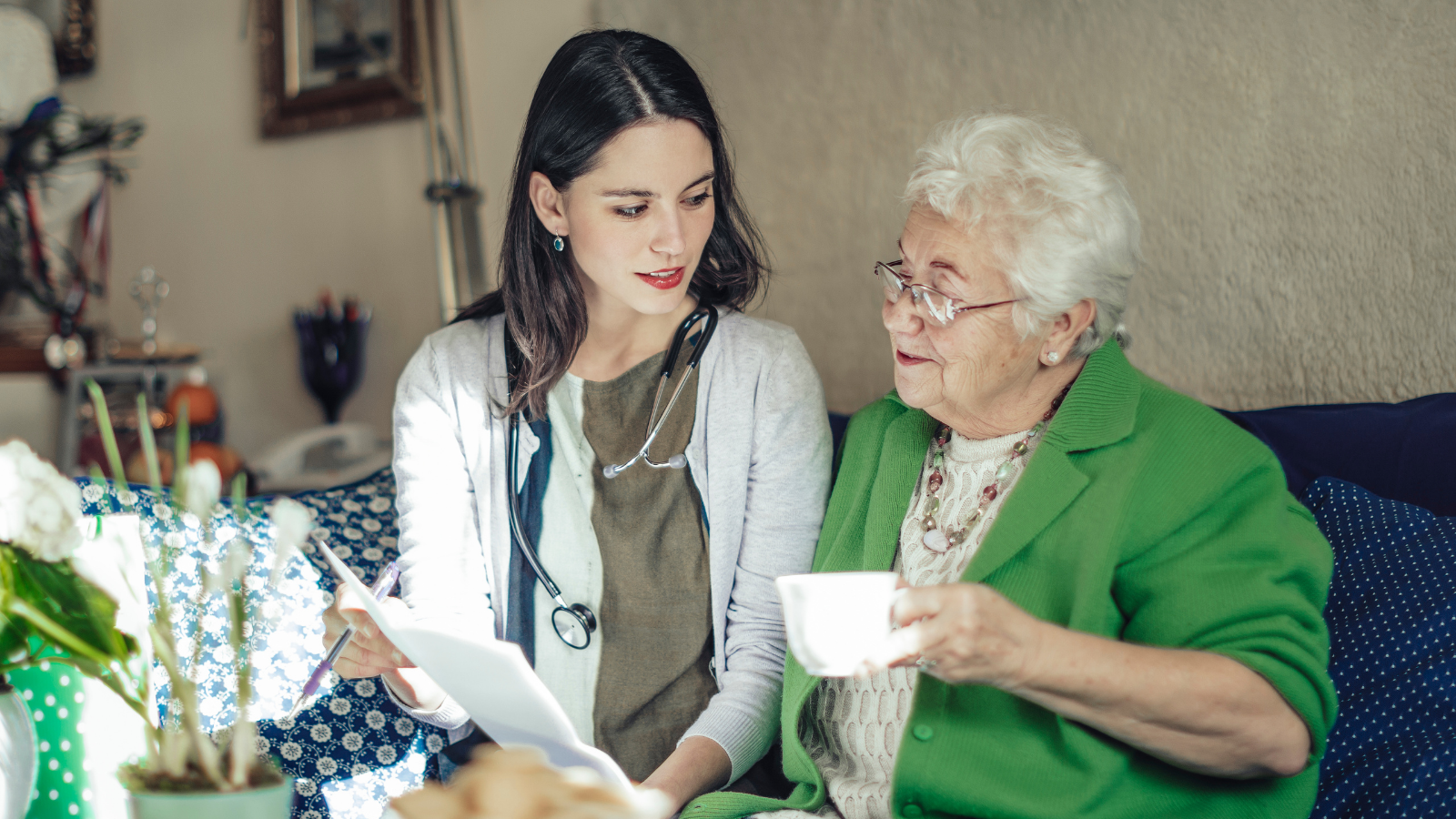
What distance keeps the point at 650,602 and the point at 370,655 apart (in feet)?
1.17

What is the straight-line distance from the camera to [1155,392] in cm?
115

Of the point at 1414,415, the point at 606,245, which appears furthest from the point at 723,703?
the point at 1414,415

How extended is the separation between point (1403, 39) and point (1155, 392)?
0.70 meters

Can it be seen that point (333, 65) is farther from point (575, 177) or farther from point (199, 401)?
point (575, 177)

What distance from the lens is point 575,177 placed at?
1.37 meters

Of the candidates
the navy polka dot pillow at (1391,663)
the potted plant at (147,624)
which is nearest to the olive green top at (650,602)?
the potted plant at (147,624)

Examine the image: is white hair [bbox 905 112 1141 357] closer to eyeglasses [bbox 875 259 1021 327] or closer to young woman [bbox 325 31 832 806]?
eyeglasses [bbox 875 259 1021 327]

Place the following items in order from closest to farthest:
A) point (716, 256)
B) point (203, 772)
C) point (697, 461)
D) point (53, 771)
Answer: point (203, 772), point (53, 771), point (697, 461), point (716, 256)

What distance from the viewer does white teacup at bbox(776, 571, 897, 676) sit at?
0.77 meters

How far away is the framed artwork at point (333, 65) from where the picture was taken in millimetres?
2891

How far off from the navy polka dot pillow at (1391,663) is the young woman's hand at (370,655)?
101 cm

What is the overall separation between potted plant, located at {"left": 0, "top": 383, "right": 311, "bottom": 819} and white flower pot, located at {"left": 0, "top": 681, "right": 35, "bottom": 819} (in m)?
0.04

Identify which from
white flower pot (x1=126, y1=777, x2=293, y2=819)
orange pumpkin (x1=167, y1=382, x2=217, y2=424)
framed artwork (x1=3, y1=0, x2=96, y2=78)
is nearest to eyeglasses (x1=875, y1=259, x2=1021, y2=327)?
white flower pot (x1=126, y1=777, x2=293, y2=819)

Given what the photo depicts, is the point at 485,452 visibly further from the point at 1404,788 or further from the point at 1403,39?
the point at 1403,39
